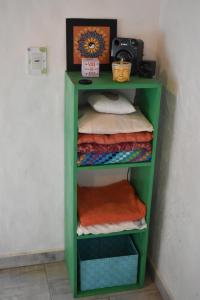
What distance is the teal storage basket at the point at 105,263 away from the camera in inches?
83.1

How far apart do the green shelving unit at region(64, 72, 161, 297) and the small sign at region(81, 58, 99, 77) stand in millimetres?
35

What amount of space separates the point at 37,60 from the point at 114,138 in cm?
54

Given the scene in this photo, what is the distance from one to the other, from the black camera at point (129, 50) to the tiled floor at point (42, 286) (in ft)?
3.95

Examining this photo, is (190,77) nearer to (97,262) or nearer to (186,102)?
(186,102)

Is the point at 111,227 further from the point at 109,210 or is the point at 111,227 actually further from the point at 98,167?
the point at 98,167

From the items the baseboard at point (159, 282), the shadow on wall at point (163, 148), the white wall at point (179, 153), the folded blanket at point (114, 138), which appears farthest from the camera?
the baseboard at point (159, 282)

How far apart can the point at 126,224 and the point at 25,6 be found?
117cm

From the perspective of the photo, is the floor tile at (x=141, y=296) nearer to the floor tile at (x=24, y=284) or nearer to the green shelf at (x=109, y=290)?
the green shelf at (x=109, y=290)

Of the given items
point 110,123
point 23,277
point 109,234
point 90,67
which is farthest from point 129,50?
point 23,277

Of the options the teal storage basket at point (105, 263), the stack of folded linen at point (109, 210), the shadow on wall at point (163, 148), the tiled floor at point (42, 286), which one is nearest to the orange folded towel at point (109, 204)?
the stack of folded linen at point (109, 210)

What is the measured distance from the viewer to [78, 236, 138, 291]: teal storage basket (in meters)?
2.11

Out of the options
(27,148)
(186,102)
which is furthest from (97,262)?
(186,102)

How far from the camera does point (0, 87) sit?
1.93 meters

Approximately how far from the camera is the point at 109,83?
1.78 meters
